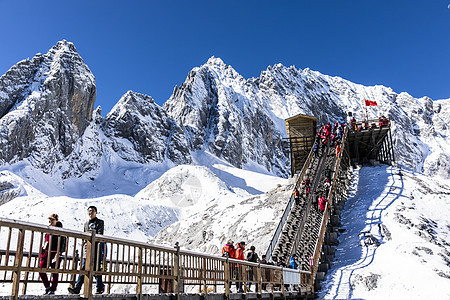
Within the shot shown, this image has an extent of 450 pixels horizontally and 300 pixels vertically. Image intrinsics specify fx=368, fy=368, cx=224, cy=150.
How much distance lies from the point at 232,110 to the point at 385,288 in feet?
466

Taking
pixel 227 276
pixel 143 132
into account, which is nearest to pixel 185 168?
pixel 143 132

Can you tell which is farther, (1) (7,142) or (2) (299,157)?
(1) (7,142)

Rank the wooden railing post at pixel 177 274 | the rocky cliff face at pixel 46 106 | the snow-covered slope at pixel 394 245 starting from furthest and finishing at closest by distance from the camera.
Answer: the rocky cliff face at pixel 46 106 < the snow-covered slope at pixel 394 245 < the wooden railing post at pixel 177 274

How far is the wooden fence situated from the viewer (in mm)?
4824

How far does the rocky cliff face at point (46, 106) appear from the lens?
7875 cm

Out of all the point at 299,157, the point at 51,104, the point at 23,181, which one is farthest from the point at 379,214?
the point at 51,104

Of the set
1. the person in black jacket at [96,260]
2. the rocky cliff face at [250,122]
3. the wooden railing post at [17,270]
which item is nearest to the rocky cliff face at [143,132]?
the rocky cliff face at [250,122]

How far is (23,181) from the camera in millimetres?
68562

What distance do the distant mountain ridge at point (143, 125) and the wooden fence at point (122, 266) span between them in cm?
7710

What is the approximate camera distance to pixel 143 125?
368 feet

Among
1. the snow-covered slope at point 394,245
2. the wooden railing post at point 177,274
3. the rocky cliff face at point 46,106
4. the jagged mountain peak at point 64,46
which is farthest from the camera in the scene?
the jagged mountain peak at point 64,46

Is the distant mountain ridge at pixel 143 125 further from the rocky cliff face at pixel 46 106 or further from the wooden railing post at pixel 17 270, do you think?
the wooden railing post at pixel 17 270

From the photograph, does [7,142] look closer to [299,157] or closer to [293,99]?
[299,157]

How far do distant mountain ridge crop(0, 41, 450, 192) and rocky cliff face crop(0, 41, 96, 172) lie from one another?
214 millimetres
